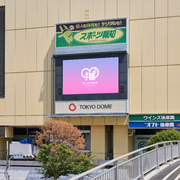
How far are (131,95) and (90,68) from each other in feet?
15.1

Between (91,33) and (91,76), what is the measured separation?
4101mm

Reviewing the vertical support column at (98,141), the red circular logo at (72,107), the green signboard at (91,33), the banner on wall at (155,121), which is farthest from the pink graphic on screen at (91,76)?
the vertical support column at (98,141)

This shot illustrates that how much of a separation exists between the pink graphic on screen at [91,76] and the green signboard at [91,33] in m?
1.74

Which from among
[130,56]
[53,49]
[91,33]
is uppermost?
[91,33]

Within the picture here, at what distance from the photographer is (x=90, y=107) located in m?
36.4

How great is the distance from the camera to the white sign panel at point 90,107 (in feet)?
116

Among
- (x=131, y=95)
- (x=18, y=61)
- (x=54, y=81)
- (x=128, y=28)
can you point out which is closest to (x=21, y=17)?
(x=18, y=61)

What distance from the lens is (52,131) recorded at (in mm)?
34406

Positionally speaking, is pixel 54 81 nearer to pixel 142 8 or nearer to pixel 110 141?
pixel 110 141

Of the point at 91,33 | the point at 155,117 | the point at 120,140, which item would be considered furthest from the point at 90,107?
the point at 91,33

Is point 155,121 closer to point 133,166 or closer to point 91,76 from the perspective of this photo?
point 91,76

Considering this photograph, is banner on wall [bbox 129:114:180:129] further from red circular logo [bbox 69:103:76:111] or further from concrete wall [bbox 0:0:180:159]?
red circular logo [bbox 69:103:76:111]

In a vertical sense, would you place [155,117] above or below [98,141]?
above

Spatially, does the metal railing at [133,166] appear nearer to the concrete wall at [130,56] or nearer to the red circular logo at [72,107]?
the concrete wall at [130,56]
